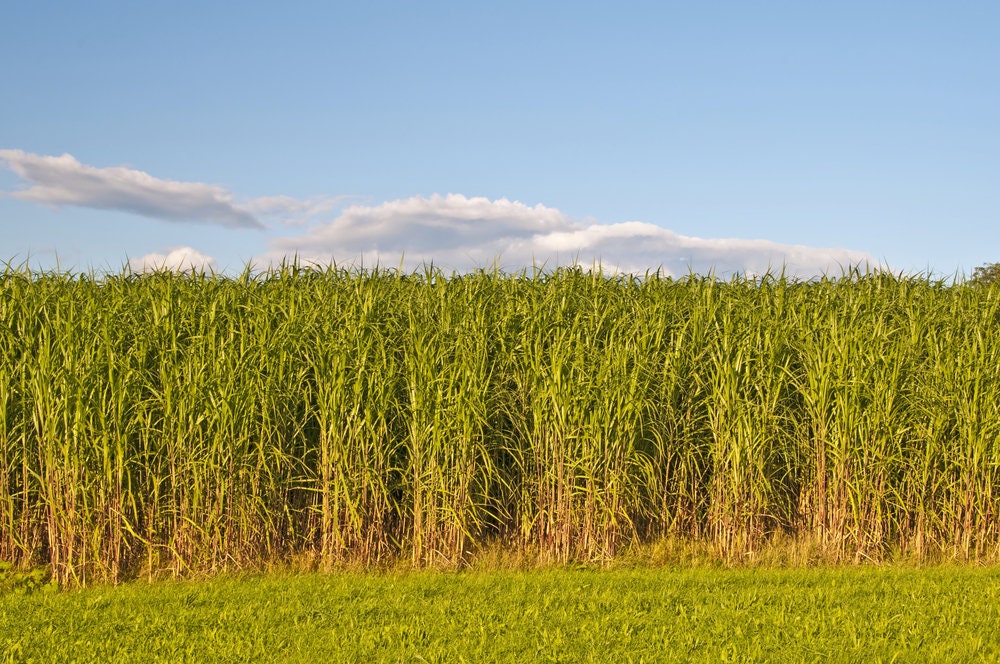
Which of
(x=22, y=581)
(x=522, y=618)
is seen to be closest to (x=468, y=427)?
(x=522, y=618)

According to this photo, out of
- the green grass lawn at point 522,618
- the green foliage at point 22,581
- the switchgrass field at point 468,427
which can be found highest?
the switchgrass field at point 468,427

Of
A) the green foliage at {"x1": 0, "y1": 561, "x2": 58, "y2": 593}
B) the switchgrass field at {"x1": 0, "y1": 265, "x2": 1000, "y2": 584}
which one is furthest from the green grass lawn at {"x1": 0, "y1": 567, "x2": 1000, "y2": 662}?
the switchgrass field at {"x1": 0, "y1": 265, "x2": 1000, "y2": 584}

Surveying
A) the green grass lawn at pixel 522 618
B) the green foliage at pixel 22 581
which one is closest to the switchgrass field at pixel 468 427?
the green foliage at pixel 22 581

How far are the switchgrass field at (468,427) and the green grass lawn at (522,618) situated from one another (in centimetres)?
42

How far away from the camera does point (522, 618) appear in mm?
4910

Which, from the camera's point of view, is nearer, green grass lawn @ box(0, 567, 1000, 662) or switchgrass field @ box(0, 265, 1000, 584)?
green grass lawn @ box(0, 567, 1000, 662)

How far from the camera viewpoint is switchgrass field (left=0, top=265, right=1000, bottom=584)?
5.81 metres

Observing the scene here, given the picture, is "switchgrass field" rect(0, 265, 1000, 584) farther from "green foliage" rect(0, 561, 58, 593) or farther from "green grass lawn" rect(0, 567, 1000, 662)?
"green grass lawn" rect(0, 567, 1000, 662)

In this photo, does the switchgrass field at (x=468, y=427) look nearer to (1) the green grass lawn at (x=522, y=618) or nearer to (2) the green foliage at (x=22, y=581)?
(2) the green foliage at (x=22, y=581)

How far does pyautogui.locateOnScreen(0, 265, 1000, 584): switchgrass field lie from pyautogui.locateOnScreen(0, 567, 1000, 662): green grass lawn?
0.42 m

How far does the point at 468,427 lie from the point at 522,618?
1.43 m

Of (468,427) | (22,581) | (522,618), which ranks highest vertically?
(468,427)

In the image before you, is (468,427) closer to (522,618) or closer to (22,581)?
(522,618)

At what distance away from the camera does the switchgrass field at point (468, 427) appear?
19.1 ft
